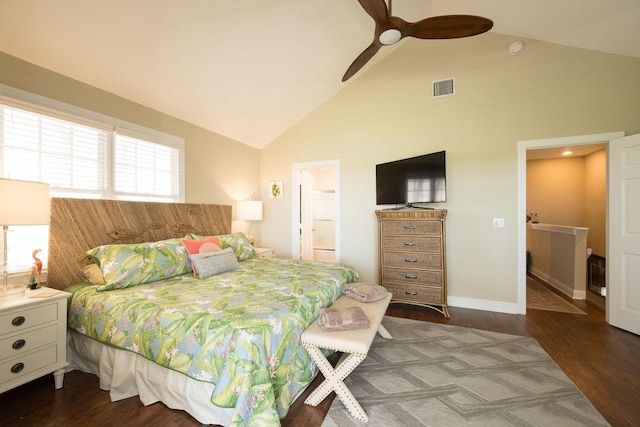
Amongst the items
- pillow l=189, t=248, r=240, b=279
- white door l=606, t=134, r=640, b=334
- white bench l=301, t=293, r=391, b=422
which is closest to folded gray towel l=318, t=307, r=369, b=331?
white bench l=301, t=293, r=391, b=422

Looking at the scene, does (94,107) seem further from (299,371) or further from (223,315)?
(299,371)

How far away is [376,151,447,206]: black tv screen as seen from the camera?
334cm

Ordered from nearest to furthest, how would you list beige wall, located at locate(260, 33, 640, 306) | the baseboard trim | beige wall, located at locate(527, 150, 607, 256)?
1. beige wall, located at locate(260, 33, 640, 306)
2. the baseboard trim
3. beige wall, located at locate(527, 150, 607, 256)

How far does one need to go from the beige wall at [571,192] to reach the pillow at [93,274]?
6.75m

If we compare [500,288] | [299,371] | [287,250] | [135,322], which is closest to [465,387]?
[299,371]

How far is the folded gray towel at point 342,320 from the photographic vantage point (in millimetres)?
1667

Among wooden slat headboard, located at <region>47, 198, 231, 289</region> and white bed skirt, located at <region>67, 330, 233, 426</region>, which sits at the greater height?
wooden slat headboard, located at <region>47, 198, 231, 289</region>

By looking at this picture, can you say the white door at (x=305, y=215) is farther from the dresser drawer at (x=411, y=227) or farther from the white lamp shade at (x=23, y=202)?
the white lamp shade at (x=23, y=202)

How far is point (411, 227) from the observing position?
3.27 meters

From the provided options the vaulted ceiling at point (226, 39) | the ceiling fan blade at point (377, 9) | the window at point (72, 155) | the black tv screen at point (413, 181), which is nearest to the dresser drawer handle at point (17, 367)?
the window at point (72, 155)

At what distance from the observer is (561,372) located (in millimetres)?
1977

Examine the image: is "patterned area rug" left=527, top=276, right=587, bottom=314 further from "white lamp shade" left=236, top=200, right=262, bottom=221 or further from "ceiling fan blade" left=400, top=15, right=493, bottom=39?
"white lamp shade" left=236, top=200, right=262, bottom=221

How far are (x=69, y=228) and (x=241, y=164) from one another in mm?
2458

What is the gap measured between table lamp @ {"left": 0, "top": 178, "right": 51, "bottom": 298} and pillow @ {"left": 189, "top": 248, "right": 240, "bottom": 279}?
1097mm
